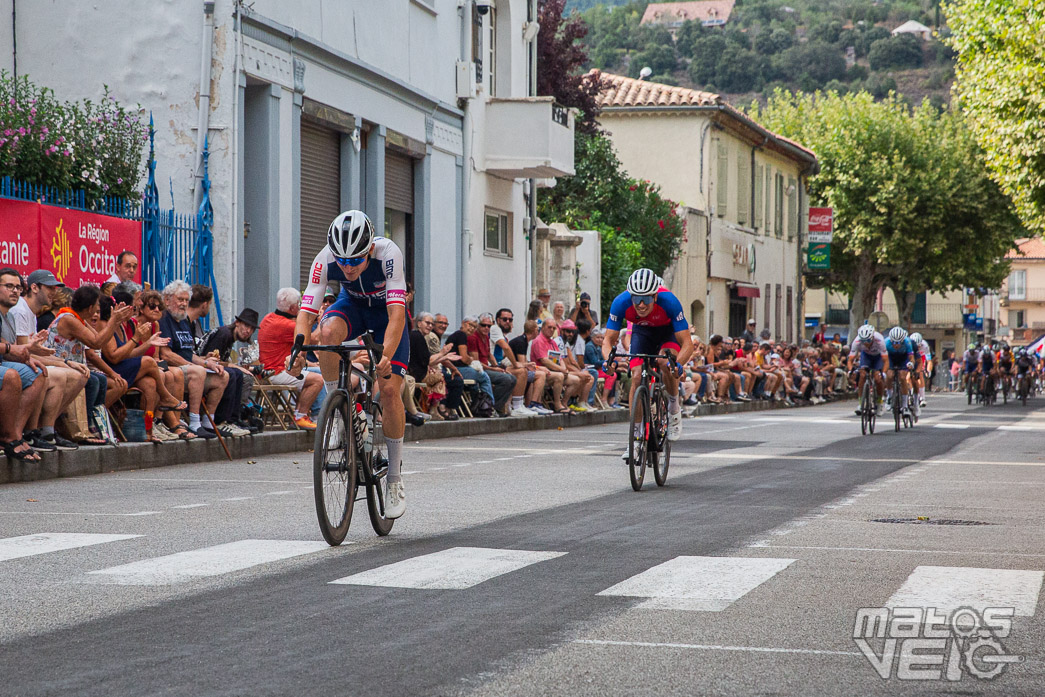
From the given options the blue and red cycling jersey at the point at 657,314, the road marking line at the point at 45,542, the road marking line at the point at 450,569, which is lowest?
the road marking line at the point at 450,569

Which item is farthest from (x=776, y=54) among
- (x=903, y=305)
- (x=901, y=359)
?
(x=901, y=359)

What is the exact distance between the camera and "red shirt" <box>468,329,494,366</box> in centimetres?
2333

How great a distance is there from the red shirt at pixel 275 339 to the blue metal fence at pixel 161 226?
1600 millimetres

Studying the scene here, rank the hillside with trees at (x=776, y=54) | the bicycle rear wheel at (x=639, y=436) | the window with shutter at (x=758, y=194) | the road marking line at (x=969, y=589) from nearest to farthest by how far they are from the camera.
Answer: the road marking line at (x=969, y=589), the bicycle rear wheel at (x=639, y=436), the window with shutter at (x=758, y=194), the hillside with trees at (x=776, y=54)

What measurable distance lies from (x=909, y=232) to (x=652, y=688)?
5972 centimetres

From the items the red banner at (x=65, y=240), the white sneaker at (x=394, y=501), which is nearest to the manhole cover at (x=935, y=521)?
the white sneaker at (x=394, y=501)

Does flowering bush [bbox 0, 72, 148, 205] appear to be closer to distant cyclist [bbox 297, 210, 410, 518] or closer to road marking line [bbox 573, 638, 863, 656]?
distant cyclist [bbox 297, 210, 410, 518]

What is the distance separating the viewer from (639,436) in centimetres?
1236

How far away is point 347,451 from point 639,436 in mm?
4278

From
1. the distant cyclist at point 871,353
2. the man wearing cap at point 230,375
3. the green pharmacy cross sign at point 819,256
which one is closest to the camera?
the man wearing cap at point 230,375

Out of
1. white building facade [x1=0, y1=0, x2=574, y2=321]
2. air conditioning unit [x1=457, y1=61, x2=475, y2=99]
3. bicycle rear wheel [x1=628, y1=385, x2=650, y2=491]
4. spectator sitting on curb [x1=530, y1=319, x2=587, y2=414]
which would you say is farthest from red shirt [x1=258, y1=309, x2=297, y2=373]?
air conditioning unit [x1=457, y1=61, x2=475, y2=99]

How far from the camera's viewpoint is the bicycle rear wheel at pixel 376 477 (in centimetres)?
875

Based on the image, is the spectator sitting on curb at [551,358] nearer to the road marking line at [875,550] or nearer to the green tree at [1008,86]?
the green tree at [1008,86]

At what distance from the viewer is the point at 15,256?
50.6ft
